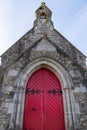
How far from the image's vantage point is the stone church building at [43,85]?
5.29m

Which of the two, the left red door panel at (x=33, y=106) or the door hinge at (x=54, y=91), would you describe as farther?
the door hinge at (x=54, y=91)

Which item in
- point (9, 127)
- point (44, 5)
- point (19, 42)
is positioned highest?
point (44, 5)

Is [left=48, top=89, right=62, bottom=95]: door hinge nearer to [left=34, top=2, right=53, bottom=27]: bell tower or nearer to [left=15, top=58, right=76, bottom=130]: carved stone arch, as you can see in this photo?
[left=15, top=58, right=76, bottom=130]: carved stone arch

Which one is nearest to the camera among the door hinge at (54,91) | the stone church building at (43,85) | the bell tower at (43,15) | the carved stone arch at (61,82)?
the carved stone arch at (61,82)

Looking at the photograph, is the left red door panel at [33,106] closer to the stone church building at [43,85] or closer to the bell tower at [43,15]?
the stone church building at [43,85]

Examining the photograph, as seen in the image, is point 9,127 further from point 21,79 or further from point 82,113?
point 82,113

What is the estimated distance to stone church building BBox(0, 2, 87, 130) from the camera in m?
5.29

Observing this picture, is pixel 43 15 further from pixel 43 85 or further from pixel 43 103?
pixel 43 103

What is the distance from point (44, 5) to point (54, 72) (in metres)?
5.07

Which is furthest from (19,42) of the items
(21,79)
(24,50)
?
Answer: (21,79)

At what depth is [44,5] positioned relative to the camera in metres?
9.80

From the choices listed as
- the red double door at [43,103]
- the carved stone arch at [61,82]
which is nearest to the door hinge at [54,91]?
the red double door at [43,103]

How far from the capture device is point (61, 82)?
20.3 ft

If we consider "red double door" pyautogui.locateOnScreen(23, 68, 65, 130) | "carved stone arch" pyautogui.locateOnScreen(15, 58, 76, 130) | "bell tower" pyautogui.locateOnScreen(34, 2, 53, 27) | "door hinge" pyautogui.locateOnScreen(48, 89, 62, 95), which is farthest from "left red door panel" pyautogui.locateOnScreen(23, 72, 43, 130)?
"bell tower" pyautogui.locateOnScreen(34, 2, 53, 27)
